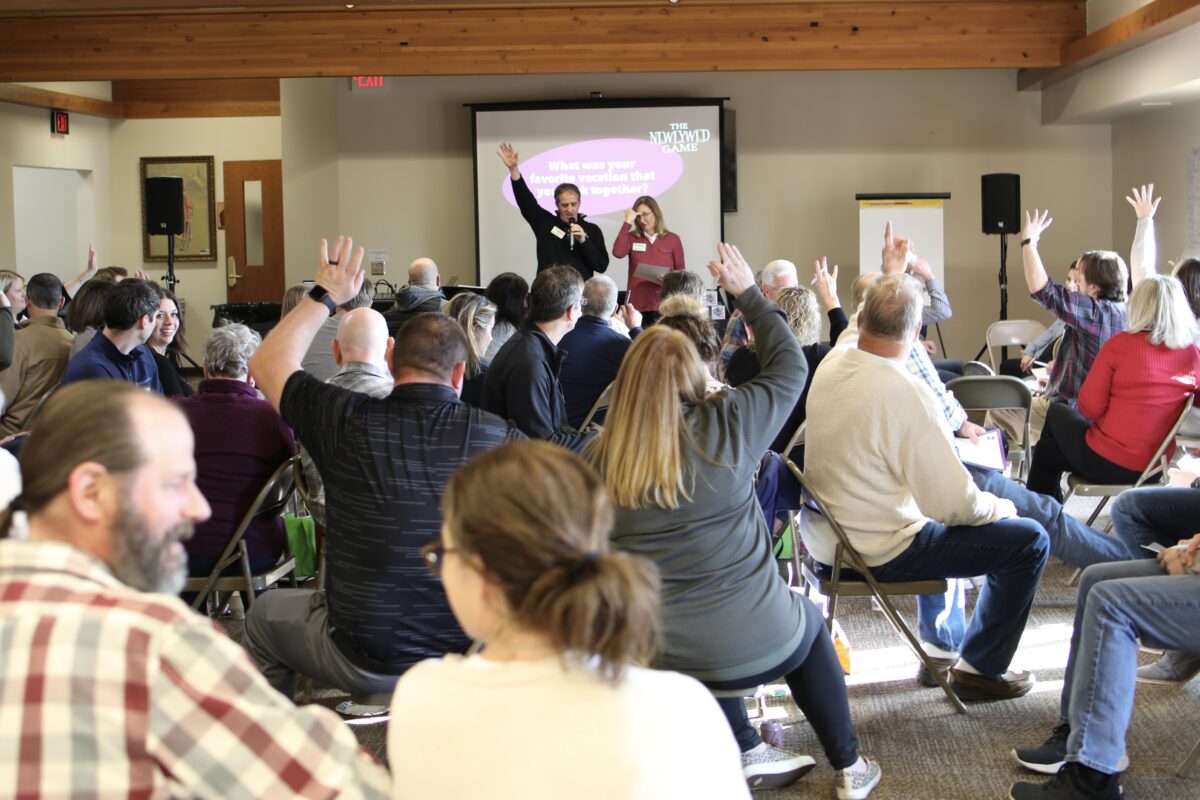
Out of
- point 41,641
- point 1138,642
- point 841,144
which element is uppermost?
point 841,144

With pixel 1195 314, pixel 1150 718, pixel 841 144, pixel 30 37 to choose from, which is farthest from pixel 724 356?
pixel 30 37


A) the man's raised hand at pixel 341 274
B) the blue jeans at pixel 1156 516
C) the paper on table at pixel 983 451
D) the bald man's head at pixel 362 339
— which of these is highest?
the man's raised hand at pixel 341 274

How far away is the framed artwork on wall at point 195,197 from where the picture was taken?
1378cm

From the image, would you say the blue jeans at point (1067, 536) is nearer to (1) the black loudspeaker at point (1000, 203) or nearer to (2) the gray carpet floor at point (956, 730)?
(2) the gray carpet floor at point (956, 730)

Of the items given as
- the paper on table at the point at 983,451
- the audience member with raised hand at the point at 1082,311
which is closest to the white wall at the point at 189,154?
the audience member with raised hand at the point at 1082,311

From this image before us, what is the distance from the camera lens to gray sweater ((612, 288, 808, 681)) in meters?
2.52

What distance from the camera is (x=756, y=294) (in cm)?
306

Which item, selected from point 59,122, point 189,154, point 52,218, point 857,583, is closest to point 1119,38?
point 857,583

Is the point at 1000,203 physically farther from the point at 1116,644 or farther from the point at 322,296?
the point at 322,296

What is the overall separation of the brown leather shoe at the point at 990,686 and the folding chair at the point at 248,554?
6.66 feet

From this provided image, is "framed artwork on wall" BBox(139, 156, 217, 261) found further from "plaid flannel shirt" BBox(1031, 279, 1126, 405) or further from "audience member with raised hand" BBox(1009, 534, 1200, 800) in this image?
"audience member with raised hand" BBox(1009, 534, 1200, 800)

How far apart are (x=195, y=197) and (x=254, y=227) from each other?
0.78 m

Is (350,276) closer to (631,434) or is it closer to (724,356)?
(631,434)

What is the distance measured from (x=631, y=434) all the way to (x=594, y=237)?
6.67 m
